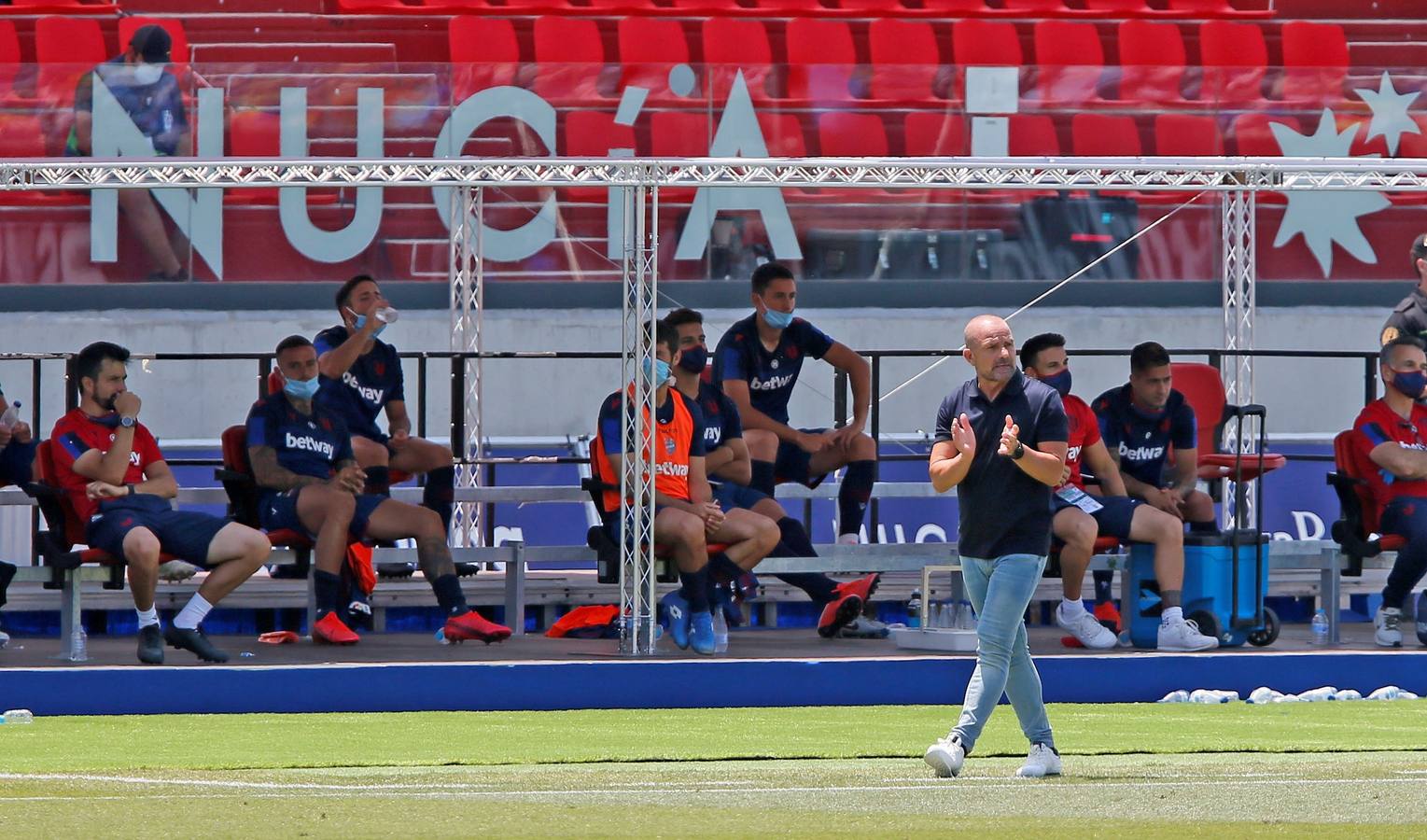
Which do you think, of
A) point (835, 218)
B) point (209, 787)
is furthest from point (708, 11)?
point (209, 787)

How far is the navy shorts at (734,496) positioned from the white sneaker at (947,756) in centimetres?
407

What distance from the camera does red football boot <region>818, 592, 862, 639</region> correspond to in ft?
37.0

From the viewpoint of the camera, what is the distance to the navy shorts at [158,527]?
32.8 feet

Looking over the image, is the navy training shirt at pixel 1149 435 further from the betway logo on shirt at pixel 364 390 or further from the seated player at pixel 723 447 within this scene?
the betway logo on shirt at pixel 364 390

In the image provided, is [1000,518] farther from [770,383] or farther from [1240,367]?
[1240,367]

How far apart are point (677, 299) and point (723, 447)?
586 cm

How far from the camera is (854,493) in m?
11.7

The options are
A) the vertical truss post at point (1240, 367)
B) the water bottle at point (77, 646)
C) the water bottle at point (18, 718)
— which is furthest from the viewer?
the vertical truss post at point (1240, 367)

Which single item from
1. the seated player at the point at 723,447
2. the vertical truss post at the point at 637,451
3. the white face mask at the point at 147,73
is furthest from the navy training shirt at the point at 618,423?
the white face mask at the point at 147,73

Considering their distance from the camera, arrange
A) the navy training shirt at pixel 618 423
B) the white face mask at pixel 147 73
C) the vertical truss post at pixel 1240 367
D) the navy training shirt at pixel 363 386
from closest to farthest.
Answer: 1. the navy training shirt at pixel 618 423
2. the navy training shirt at pixel 363 386
3. the vertical truss post at pixel 1240 367
4. the white face mask at pixel 147 73

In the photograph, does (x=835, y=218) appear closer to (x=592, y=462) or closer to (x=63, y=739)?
(x=592, y=462)

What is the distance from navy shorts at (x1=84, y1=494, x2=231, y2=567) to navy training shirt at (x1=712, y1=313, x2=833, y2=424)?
9.08 feet

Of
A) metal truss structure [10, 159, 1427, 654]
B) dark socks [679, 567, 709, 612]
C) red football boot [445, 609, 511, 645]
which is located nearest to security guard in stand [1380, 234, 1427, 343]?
metal truss structure [10, 159, 1427, 654]

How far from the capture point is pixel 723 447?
10938 millimetres
